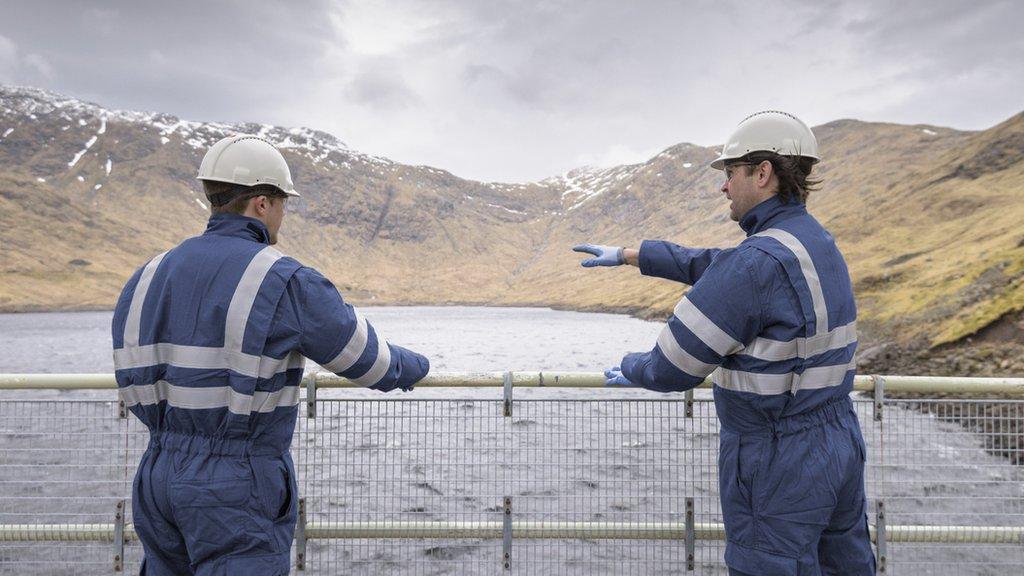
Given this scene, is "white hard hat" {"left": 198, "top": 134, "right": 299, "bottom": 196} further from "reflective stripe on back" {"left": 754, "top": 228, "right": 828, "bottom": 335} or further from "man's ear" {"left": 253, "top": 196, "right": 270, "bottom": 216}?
"reflective stripe on back" {"left": 754, "top": 228, "right": 828, "bottom": 335}

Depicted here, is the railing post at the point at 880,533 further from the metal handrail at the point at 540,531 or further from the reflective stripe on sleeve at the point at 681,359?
the reflective stripe on sleeve at the point at 681,359

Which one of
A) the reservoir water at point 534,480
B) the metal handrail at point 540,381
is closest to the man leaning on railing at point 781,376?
the reservoir water at point 534,480

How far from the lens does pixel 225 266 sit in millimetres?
2543

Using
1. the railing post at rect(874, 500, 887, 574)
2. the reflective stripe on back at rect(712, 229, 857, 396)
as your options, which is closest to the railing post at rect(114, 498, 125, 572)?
the reflective stripe on back at rect(712, 229, 857, 396)

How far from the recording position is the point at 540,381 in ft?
13.0

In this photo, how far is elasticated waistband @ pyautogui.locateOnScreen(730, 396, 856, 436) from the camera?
2619 millimetres

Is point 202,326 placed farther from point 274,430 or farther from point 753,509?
point 753,509

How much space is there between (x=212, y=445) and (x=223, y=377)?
283 millimetres

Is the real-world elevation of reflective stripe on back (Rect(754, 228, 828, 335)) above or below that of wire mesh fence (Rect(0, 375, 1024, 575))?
above

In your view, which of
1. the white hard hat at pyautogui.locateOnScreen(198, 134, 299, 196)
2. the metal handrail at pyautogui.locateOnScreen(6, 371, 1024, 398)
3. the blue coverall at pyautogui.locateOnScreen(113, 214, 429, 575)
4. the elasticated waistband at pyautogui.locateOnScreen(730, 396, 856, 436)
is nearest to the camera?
the blue coverall at pyautogui.locateOnScreen(113, 214, 429, 575)

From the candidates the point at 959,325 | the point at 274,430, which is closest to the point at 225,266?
the point at 274,430

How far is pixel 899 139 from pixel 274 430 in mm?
203339

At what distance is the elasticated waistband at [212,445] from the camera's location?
8.32ft

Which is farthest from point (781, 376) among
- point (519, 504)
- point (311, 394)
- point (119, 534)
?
point (519, 504)
